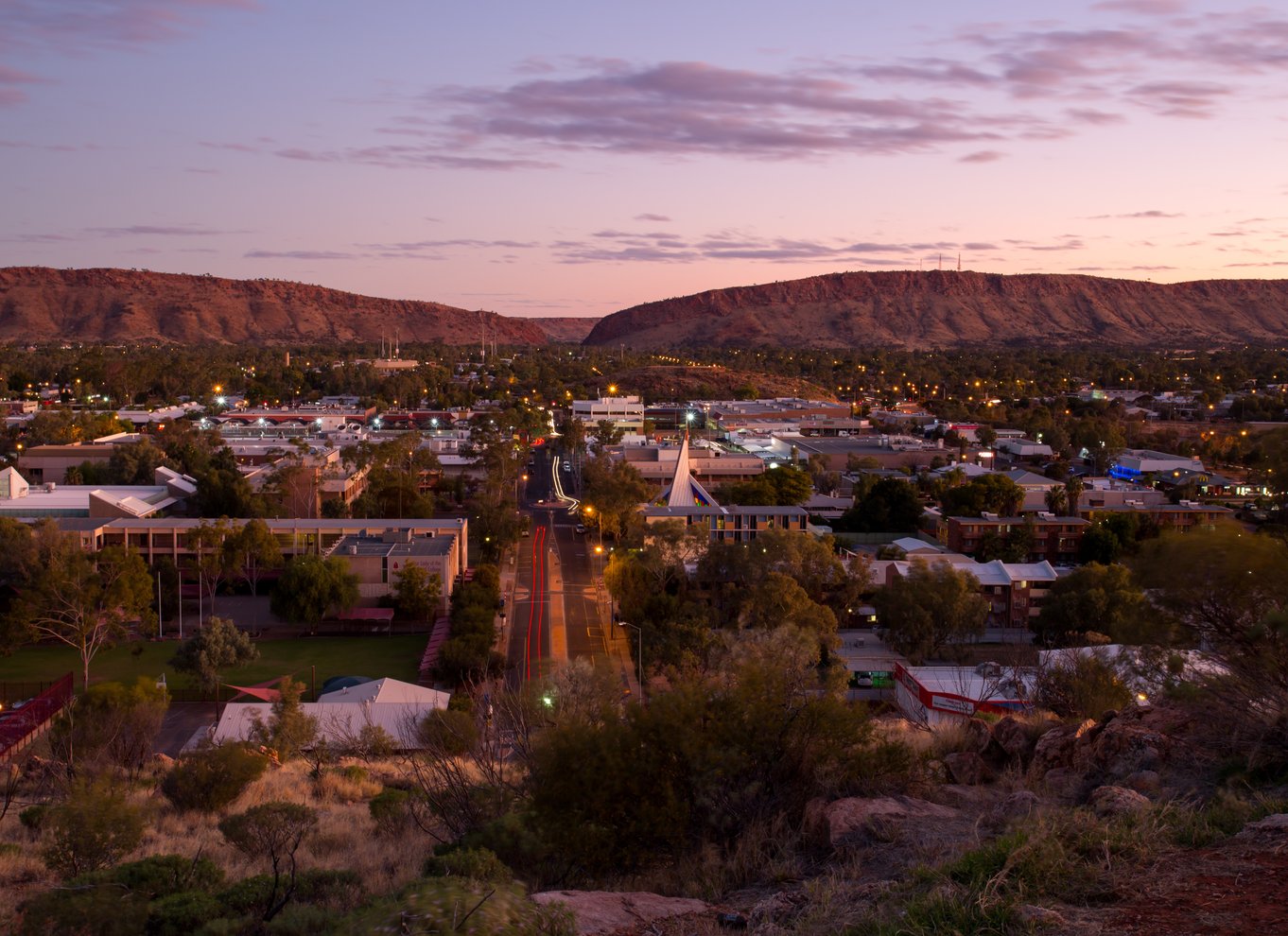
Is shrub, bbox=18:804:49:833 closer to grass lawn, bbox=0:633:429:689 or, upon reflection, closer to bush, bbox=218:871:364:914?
bush, bbox=218:871:364:914

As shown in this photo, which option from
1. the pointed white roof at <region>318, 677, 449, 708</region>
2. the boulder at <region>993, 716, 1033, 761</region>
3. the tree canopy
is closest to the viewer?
the boulder at <region>993, 716, 1033, 761</region>

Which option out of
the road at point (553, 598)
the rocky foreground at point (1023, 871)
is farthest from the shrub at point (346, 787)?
the rocky foreground at point (1023, 871)

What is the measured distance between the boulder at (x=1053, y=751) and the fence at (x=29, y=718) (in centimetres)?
1795

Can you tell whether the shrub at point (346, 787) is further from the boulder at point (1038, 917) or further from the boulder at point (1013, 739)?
the boulder at point (1038, 917)

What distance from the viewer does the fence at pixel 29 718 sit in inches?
806

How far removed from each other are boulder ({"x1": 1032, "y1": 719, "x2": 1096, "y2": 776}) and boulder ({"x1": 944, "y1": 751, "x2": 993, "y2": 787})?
1.73ft

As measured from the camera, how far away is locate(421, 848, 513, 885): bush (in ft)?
25.6

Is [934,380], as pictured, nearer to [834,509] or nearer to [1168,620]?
[834,509]

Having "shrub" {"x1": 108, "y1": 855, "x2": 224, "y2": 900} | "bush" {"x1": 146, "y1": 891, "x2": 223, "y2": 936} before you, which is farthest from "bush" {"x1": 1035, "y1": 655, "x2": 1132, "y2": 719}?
"bush" {"x1": 146, "y1": 891, "x2": 223, "y2": 936}

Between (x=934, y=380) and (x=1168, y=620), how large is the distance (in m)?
113

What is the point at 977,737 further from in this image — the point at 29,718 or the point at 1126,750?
the point at 29,718

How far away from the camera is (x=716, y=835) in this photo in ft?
30.2

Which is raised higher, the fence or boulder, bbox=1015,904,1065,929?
boulder, bbox=1015,904,1065,929

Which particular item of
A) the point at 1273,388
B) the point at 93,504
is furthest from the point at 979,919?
the point at 1273,388
